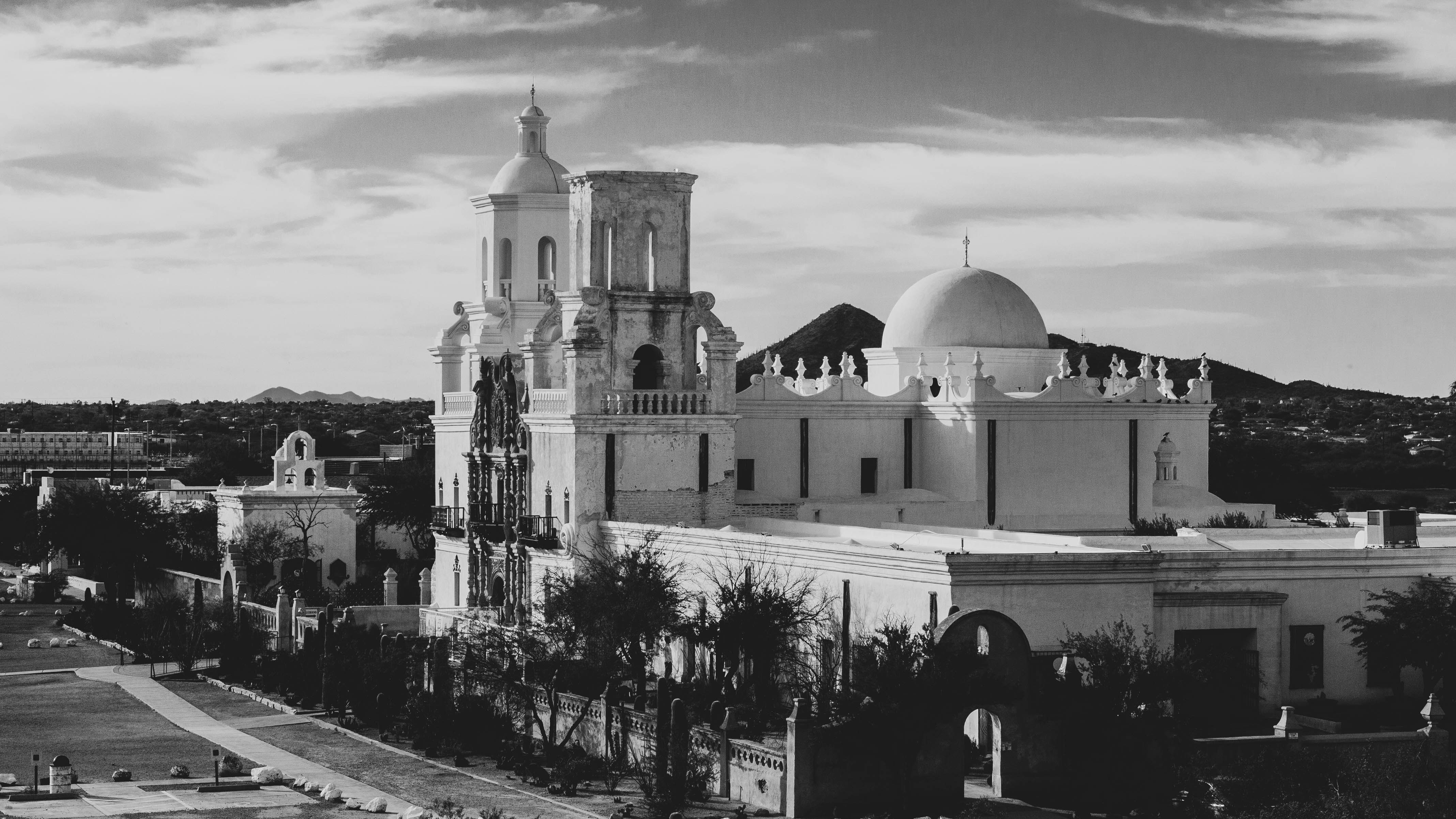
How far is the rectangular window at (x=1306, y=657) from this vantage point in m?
40.0

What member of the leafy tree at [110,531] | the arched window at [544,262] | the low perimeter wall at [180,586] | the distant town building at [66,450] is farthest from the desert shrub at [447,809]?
the distant town building at [66,450]

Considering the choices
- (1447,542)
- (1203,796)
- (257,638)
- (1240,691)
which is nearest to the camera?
(1203,796)

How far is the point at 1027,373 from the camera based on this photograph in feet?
198

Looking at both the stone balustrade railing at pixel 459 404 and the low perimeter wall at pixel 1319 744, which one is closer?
the low perimeter wall at pixel 1319 744

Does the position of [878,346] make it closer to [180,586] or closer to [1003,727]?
[180,586]

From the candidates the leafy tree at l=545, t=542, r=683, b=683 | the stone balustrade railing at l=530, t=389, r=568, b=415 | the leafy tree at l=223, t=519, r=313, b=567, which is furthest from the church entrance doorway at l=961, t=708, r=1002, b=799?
the leafy tree at l=223, t=519, r=313, b=567

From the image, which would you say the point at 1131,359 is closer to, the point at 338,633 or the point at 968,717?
the point at 338,633

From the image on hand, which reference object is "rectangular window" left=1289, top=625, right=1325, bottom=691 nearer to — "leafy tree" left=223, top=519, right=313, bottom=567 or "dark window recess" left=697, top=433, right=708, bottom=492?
"dark window recess" left=697, top=433, right=708, bottom=492

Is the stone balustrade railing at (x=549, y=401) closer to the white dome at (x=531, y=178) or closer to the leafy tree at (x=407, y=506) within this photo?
the white dome at (x=531, y=178)

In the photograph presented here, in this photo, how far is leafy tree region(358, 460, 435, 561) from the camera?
265 ft

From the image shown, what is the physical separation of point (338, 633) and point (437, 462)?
9840 millimetres

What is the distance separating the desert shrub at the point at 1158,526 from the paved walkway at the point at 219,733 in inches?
722

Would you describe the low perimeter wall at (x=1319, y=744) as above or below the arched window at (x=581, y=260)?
below

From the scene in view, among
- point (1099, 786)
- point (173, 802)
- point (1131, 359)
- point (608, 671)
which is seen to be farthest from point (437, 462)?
point (1131, 359)
